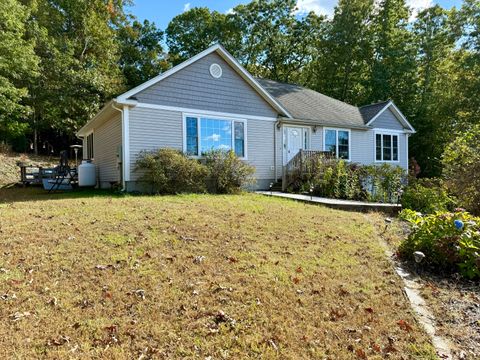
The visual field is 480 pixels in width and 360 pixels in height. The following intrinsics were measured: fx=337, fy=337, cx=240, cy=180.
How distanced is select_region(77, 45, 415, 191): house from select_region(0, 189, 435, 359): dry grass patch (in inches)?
211

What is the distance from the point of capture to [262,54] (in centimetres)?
3328

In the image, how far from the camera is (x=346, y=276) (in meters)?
4.56

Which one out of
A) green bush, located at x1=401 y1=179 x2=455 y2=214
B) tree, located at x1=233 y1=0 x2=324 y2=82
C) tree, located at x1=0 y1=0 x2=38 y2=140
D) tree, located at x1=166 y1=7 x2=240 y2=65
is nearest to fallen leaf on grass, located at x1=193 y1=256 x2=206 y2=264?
green bush, located at x1=401 y1=179 x2=455 y2=214

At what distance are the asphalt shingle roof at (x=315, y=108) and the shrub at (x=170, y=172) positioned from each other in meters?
6.11

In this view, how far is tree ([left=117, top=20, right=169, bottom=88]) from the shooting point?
30531 mm

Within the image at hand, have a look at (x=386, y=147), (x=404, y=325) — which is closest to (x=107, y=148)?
(x=404, y=325)

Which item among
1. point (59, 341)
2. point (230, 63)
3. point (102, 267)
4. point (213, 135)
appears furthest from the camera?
point (230, 63)

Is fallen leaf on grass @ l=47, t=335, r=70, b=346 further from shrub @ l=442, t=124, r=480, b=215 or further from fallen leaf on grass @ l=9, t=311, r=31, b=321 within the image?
shrub @ l=442, t=124, r=480, b=215

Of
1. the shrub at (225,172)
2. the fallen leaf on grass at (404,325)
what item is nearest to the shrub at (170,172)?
the shrub at (225,172)

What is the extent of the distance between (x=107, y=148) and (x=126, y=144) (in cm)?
319

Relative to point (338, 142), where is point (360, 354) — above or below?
below

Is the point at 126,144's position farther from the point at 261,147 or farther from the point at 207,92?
the point at 261,147

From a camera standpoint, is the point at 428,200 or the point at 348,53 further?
the point at 348,53

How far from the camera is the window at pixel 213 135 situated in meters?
12.3
